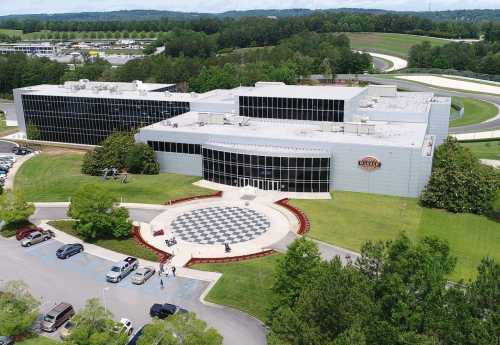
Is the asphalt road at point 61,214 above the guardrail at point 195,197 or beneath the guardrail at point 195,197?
beneath

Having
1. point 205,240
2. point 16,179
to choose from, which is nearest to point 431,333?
point 205,240

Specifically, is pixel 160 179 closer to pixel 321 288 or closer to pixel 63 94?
pixel 63 94

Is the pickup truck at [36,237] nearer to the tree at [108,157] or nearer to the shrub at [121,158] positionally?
the tree at [108,157]

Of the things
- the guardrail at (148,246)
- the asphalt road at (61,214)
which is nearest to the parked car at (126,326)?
the guardrail at (148,246)

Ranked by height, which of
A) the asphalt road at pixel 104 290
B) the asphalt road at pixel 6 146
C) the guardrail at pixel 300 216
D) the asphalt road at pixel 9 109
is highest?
the asphalt road at pixel 9 109

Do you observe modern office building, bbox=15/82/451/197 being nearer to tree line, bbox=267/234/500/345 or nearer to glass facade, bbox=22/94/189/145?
glass facade, bbox=22/94/189/145

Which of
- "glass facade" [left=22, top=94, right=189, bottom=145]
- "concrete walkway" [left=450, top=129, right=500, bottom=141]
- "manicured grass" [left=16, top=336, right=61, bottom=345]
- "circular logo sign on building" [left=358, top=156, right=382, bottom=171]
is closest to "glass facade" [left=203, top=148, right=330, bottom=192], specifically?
"circular logo sign on building" [left=358, top=156, right=382, bottom=171]
